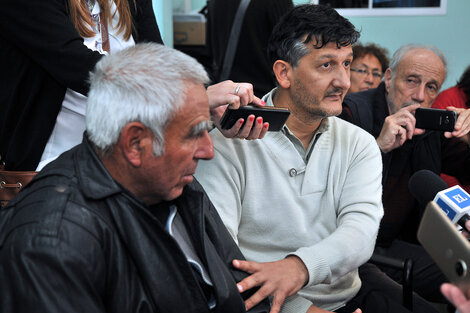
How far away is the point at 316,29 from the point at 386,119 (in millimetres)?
692

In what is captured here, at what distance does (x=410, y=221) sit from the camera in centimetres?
274

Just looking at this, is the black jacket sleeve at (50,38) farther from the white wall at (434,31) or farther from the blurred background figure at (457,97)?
the white wall at (434,31)

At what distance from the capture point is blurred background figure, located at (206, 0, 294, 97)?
260 centimetres

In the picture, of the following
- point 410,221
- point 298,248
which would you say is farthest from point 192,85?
point 410,221

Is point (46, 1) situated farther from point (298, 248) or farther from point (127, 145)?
point (298, 248)

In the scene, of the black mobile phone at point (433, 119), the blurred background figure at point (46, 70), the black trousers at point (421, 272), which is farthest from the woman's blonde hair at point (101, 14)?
the black trousers at point (421, 272)

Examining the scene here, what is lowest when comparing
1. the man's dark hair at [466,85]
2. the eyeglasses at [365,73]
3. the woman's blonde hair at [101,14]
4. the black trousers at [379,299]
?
the black trousers at [379,299]

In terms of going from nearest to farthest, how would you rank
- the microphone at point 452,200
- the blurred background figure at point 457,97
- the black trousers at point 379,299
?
the microphone at point 452,200, the black trousers at point 379,299, the blurred background figure at point 457,97

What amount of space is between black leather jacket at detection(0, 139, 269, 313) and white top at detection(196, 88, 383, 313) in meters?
0.49

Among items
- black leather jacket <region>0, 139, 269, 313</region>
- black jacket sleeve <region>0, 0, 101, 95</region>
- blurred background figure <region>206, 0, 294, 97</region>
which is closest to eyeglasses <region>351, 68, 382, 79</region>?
blurred background figure <region>206, 0, 294, 97</region>

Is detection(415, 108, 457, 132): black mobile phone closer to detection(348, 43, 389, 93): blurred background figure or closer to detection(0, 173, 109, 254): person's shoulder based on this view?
detection(348, 43, 389, 93): blurred background figure

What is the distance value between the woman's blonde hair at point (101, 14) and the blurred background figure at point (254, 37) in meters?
0.89

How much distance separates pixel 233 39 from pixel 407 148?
3.29ft

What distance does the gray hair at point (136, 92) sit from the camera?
123cm
